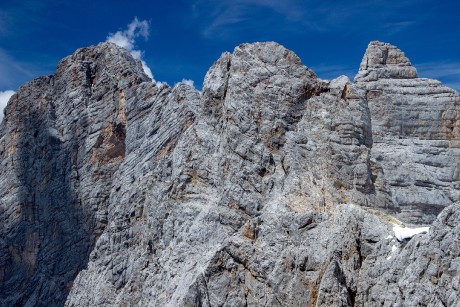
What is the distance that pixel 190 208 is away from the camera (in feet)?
150

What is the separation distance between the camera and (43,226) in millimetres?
74875

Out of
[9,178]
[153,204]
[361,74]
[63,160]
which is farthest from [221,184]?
[9,178]

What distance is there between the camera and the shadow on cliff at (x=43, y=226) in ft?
230

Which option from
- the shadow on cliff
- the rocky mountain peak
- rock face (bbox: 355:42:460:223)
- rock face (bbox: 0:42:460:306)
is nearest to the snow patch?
rock face (bbox: 0:42:460:306)

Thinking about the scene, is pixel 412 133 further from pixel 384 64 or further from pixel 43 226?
pixel 43 226

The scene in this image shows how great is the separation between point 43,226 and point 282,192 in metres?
38.9

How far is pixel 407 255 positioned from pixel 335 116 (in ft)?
49.0

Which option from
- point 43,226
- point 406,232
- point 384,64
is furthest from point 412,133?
point 43,226

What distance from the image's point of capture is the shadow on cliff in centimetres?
7019

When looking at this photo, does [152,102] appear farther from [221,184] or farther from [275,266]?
[275,266]

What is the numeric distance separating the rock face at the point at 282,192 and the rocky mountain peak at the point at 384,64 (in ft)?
0.32

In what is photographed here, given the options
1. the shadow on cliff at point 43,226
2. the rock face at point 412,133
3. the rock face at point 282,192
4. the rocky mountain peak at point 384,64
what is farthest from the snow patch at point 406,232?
the shadow on cliff at point 43,226

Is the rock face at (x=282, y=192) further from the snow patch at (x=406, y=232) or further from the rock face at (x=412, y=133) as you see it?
the snow patch at (x=406, y=232)

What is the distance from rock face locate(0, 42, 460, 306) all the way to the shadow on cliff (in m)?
1.55
